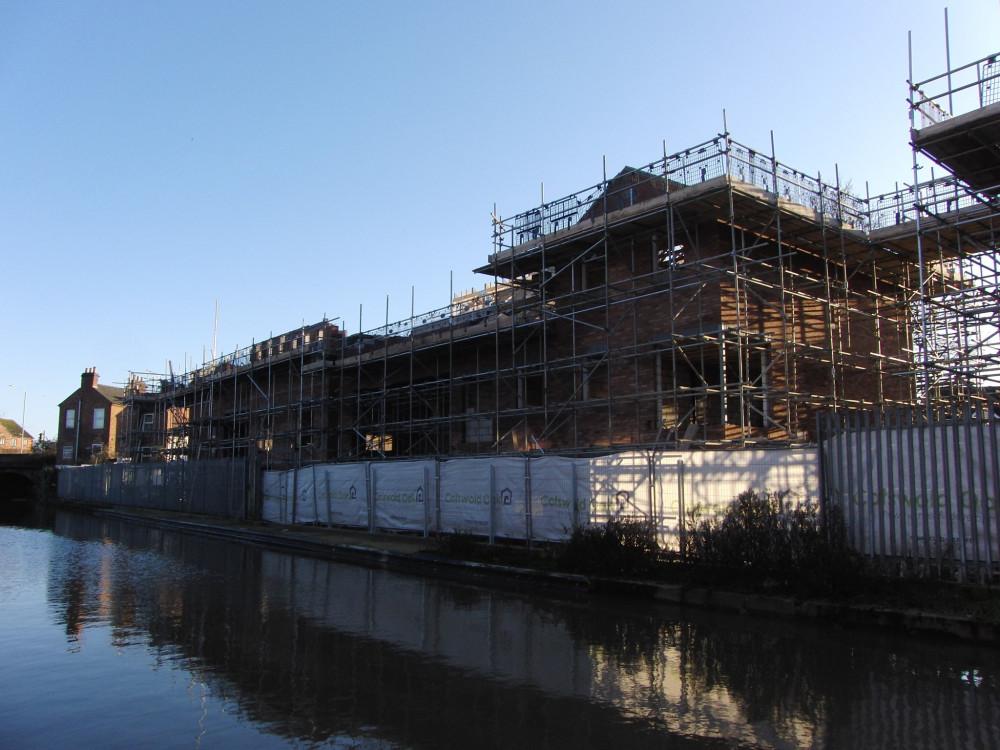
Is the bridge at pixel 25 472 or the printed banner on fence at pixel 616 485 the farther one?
the bridge at pixel 25 472

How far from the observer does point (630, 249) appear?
18656 mm

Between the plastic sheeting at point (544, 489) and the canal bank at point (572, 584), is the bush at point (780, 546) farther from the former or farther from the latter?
the plastic sheeting at point (544, 489)

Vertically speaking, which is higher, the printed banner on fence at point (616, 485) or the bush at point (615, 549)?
the printed banner on fence at point (616, 485)

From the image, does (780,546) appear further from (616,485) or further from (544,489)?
(544,489)

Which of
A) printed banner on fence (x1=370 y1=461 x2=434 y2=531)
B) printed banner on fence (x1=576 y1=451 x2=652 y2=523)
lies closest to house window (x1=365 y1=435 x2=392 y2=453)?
printed banner on fence (x1=370 y1=461 x2=434 y2=531)

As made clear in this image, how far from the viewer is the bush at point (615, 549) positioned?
12445mm

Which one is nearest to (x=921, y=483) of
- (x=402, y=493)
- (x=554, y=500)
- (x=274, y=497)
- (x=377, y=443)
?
(x=554, y=500)

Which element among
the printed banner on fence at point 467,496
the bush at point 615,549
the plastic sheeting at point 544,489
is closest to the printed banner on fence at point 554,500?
the plastic sheeting at point 544,489

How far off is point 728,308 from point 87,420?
224 feet

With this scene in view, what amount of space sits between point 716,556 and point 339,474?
13475mm

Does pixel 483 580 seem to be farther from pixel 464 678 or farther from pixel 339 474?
pixel 339 474

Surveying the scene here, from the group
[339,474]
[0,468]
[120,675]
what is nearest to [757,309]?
[339,474]

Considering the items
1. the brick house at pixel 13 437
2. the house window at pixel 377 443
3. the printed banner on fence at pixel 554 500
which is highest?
the brick house at pixel 13 437

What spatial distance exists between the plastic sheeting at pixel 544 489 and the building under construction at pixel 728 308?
1809 millimetres
